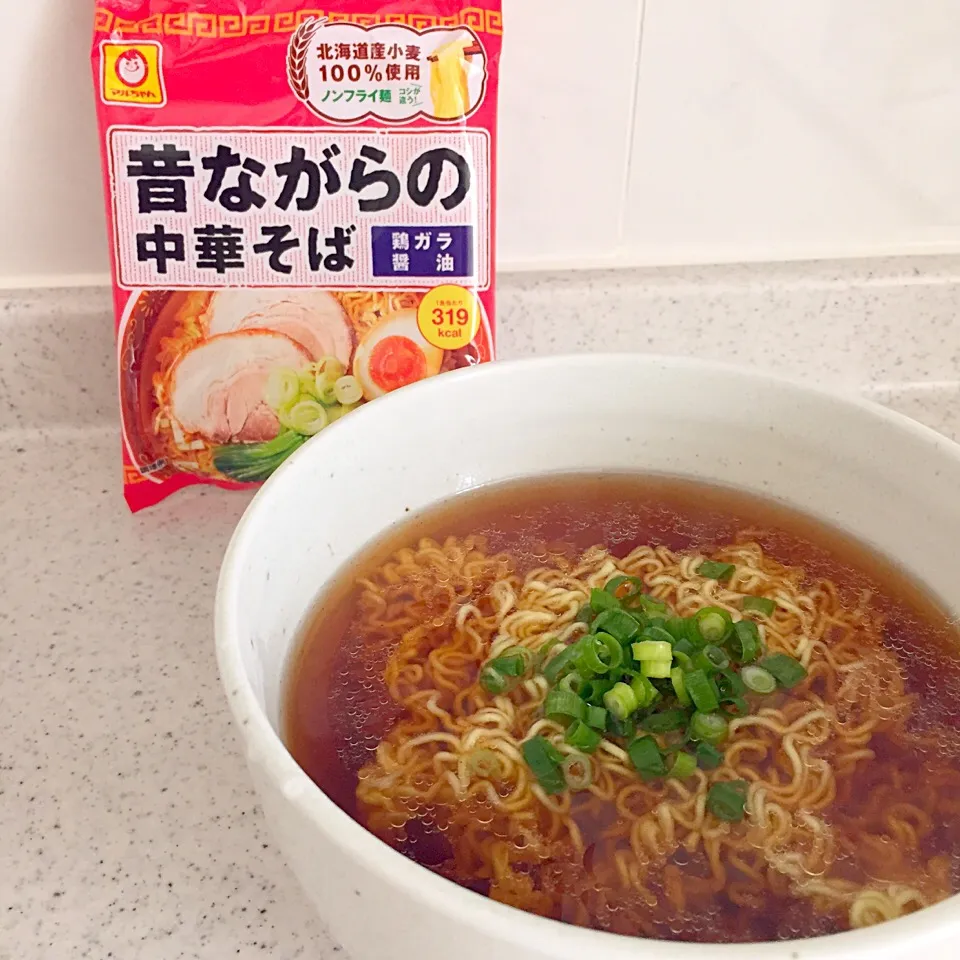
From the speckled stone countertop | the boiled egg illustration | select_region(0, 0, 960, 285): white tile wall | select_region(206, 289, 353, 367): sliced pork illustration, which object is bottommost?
the speckled stone countertop

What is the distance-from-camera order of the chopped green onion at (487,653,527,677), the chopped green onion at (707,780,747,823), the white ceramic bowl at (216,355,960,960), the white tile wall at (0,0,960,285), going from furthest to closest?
the white tile wall at (0,0,960,285), the chopped green onion at (487,653,527,677), the chopped green onion at (707,780,747,823), the white ceramic bowl at (216,355,960,960)

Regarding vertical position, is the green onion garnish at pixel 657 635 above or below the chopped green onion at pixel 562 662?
above

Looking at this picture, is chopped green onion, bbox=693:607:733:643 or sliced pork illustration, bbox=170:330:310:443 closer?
chopped green onion, bbox=693:607:733:643

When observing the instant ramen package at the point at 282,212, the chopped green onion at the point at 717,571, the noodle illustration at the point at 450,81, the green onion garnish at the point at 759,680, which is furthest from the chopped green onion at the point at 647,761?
the noodle illustration at the point at 450,81

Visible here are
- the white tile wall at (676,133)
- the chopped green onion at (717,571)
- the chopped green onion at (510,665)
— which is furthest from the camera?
the white tile wall at (676,133)

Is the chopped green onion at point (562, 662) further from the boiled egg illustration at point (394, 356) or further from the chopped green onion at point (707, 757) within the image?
the boiled egg illustration at point (394, 356)

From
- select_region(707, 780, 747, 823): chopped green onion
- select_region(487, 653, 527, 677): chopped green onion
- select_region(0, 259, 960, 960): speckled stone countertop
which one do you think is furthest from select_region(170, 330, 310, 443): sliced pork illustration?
select_region(707, 780, 747, 823): chopped green onion

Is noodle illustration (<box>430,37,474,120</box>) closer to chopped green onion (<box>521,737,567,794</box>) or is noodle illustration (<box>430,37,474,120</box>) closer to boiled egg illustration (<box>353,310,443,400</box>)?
boiled egg illustration (<box>353,310,443,400</box>)

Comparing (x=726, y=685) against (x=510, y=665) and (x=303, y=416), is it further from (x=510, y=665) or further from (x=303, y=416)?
(x=303, y=416)
